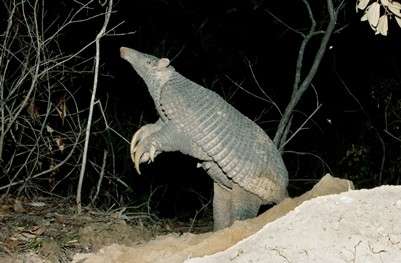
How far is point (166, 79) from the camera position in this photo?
539cm

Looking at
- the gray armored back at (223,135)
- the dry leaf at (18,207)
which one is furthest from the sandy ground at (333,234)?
the dry leaf at (18,207)

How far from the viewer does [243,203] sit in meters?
5.46

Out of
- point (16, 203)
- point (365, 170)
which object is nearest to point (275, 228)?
point (16, 203)

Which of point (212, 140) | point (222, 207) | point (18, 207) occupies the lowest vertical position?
point (18, 207)

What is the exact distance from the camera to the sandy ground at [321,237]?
3854 millimetres

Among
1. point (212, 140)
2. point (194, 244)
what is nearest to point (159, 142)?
point (212, 140)

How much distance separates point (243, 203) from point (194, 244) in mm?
661

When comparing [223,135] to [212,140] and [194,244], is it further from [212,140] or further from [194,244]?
[194,244]

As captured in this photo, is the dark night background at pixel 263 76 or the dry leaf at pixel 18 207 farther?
the dark night background at pixel 263 76

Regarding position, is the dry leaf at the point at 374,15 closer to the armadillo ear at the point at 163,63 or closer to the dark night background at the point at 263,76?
the armadillo ear at the point at 163,63

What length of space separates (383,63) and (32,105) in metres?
9.20

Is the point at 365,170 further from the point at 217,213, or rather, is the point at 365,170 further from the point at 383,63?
the point at 217,213

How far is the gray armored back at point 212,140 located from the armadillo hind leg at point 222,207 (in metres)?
0.07

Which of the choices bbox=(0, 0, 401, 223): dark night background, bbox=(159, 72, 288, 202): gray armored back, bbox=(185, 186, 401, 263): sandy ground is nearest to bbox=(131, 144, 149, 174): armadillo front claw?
bbox=(159, 72, 288, 202): gray armored back
